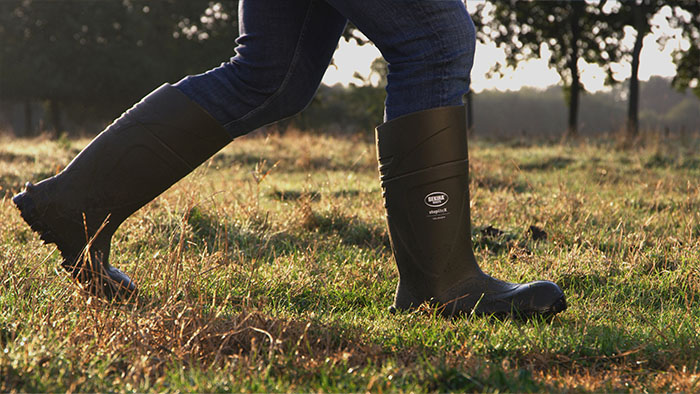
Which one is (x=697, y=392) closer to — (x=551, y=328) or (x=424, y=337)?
(x=551, y=328)

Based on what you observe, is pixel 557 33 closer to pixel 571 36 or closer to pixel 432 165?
pixel 571 36

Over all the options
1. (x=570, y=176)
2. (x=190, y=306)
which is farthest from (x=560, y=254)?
(x=570, y=176)

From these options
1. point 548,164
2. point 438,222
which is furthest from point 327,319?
point 548,164

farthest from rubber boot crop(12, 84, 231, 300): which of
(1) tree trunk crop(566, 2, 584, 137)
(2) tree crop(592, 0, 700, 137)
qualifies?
(1) tree trunk crop(566, 2, 584, 137)

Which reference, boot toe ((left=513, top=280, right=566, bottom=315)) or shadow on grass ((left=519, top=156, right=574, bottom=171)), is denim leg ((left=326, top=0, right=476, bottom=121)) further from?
shadow on grass ((left=519, top=156, right=574, bottom=171))

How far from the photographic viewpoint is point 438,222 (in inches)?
75.9

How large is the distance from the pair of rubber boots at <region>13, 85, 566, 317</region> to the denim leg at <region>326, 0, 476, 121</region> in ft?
0.20

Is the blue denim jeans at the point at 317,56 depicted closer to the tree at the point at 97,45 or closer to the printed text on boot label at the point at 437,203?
the printed text on boot label at the point at 437,203

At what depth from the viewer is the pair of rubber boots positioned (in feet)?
6.17

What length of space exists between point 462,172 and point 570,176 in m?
5.25

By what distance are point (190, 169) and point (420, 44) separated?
836mm

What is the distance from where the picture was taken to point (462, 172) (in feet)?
6.41

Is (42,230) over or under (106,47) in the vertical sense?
under

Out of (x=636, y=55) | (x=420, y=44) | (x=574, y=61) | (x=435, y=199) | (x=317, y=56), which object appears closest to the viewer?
(x=420, y=44)
